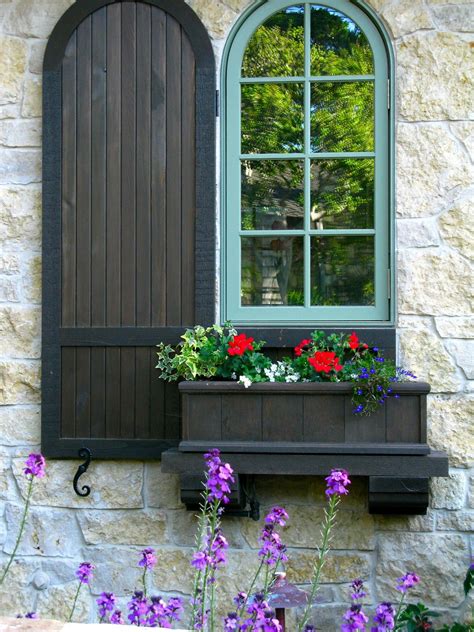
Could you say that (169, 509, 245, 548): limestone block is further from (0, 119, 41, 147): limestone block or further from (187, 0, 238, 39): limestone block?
(187, 0, 238, 39): limestone block

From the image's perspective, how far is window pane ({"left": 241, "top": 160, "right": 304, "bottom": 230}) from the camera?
383 cm

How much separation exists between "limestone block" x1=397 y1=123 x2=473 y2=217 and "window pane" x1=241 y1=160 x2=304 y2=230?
1.41 feet

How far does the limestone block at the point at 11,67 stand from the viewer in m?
3.87

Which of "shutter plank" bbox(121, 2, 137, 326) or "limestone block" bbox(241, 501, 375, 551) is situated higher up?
"shutter plank" bbox(121, 2, 137, 326)

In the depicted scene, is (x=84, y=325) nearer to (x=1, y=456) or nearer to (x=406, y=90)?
(x=1, y=456)

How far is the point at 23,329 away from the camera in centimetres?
386

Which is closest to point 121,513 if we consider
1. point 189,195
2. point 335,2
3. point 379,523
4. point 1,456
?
point 1,456

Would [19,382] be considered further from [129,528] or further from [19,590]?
[19,590]

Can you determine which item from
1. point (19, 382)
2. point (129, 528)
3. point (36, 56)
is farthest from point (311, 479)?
point (36, 56)

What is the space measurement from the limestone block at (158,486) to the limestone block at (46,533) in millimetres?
348

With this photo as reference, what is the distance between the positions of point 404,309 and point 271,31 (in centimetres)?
132

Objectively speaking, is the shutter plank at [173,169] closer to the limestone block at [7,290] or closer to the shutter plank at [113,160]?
the shutter plank at [113,160]

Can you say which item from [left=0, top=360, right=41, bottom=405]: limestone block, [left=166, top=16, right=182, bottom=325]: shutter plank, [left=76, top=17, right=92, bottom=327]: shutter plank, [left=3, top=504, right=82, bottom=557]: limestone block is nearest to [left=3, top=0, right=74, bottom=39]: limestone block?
[left=76, top=17, right=92, bottom=327]: shutter plank

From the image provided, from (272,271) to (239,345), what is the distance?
0.46 metres
